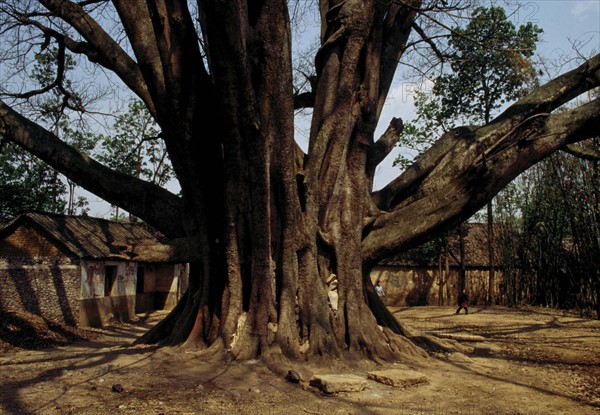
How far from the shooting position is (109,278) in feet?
66.2

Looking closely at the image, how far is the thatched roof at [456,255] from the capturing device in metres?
29.3

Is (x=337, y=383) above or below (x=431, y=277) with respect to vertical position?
below

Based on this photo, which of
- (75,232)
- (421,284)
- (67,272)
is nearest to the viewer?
(67,272)

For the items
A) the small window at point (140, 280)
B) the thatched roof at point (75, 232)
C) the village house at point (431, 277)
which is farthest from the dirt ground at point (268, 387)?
the village house at point (431, 277)

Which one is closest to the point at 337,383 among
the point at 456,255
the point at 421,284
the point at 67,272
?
the point at 67,272

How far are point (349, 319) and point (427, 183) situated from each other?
3.08 meters

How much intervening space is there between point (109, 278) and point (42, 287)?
3.80 meters

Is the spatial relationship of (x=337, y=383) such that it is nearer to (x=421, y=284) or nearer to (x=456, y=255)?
(x=421, y=284)

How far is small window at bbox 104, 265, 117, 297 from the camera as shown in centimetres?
1970

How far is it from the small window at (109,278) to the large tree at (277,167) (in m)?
11.4

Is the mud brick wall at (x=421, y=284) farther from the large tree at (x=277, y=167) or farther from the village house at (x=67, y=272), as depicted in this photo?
the large tree at (x=277, y=167)

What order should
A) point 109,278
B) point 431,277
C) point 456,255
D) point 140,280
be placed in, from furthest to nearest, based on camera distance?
point 456,255, point 431,277, point 140,280, point 109,278

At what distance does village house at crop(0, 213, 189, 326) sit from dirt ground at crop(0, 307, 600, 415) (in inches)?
343

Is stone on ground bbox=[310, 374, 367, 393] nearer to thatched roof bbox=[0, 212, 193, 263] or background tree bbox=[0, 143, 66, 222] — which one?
thatched roof bbox=[0, 212, 193, 263]
